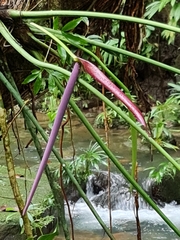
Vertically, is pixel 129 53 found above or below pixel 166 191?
above

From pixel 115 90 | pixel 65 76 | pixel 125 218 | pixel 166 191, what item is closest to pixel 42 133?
pixel 65 76

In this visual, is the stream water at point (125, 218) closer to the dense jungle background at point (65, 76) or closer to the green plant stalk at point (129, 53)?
the dense jungle background at point (65, 76)

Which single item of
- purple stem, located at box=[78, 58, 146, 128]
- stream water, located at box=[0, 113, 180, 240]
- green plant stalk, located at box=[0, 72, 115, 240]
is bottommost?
stream water, located at box=[0, 113, 180, 240]

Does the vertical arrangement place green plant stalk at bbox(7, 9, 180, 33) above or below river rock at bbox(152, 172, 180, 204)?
above

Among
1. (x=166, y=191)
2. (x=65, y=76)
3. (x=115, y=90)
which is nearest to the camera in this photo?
(x=115, y=90)

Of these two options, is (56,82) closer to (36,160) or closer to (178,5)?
(178,5)

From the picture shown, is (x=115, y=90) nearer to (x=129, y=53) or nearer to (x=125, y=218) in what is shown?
(x=129, y=53)

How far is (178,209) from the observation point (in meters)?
3.34

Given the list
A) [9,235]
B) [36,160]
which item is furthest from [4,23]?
[36,160]

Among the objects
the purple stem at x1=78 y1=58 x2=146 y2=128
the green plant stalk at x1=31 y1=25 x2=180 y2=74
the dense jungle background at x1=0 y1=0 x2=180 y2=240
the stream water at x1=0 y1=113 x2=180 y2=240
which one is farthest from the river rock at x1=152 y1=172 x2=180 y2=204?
the purple stem at x1=78 y1=58 x2=146 y2=128

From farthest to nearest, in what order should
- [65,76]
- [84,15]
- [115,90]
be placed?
1. [65,76]
2. [84,15]
3. [115,90]

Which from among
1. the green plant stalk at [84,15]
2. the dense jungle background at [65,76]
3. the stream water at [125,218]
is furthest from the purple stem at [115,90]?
the stream water at [125,218]

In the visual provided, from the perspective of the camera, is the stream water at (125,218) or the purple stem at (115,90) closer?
the purple stem at (115,90)

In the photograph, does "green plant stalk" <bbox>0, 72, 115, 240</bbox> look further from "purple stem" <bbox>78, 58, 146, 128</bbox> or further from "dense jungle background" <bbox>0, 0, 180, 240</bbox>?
"purple stem" <bbox>78, 58, 146, 128</bbox>
